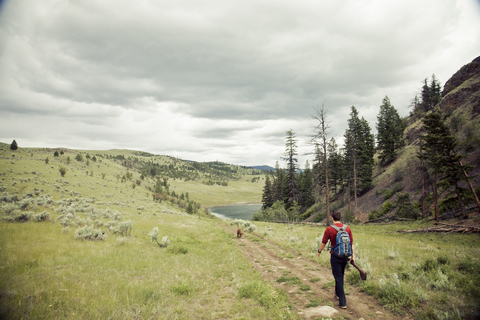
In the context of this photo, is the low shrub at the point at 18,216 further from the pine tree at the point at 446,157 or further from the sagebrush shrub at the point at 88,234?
the pine tree at the point at 446,157

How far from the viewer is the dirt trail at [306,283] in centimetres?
538

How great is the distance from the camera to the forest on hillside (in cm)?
2144

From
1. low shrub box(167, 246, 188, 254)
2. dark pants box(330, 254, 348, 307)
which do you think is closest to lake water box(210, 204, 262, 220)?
low shrub box(167, 246, 188, 254)

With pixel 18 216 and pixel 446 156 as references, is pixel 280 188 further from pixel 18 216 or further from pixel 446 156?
pixel 18 216

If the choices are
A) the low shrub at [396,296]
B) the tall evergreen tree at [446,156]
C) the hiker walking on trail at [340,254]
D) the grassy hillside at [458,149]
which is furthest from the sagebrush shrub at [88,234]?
the grassy hillside at [458,149]

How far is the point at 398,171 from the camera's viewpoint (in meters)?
42.2

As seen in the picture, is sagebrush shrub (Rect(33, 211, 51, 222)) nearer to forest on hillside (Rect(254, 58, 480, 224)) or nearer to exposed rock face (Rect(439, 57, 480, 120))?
forest on hillside (Rect(254, 58, 480, 224))

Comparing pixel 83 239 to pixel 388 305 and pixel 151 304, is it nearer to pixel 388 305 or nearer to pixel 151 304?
pixel 151 304

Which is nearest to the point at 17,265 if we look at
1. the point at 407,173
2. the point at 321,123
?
the point at 321,123

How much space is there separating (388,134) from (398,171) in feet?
41.7

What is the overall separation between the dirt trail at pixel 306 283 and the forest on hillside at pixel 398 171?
1499 cm

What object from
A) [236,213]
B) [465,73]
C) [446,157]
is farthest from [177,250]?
[236,213]

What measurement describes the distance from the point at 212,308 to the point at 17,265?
265 inches

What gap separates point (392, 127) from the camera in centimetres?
4900
